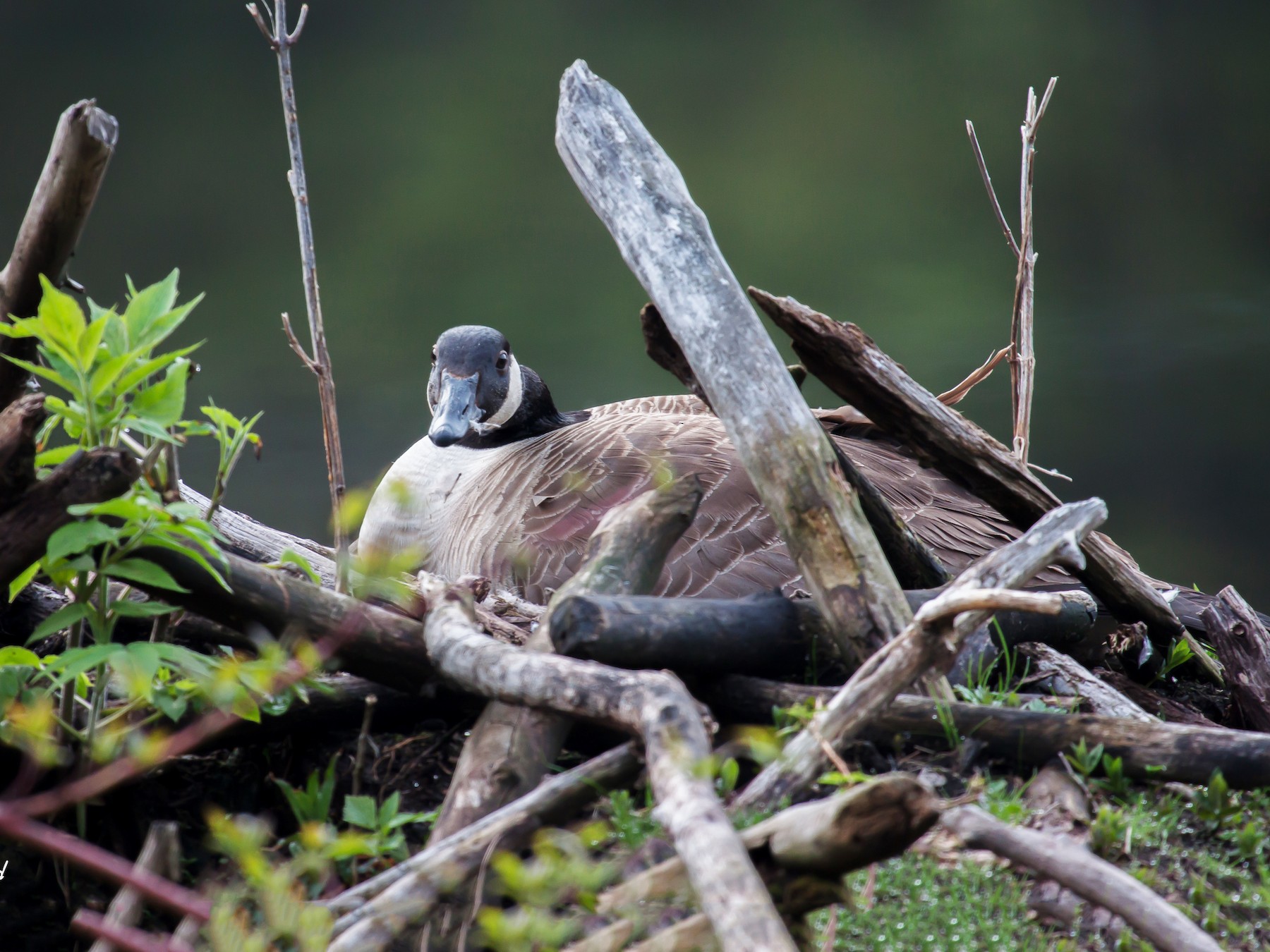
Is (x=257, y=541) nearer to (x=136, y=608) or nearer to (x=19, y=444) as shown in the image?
(x=136, y=608)

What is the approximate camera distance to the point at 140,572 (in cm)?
133

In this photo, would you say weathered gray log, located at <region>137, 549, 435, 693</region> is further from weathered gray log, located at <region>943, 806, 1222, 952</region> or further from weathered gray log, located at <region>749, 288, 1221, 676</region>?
weathered gray log, located at <region>749, 288, 1221, 676</region>

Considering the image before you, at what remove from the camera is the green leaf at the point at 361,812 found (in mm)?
1387

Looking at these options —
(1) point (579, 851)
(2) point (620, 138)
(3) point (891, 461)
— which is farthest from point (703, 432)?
(1) point (579, 851)

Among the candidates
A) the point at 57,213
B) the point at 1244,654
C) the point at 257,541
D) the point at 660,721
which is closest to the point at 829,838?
the point at 660,721

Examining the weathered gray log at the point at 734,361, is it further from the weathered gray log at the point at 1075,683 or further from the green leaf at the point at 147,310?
the green leaf at the point at 147,310

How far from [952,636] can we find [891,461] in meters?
1.31

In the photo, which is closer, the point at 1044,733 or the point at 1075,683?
the point at 1044,733

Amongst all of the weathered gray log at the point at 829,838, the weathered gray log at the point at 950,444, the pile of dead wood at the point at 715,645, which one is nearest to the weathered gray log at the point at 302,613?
the pile of dead wood at the point at 715,645

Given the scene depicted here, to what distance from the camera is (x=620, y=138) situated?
6.70ft

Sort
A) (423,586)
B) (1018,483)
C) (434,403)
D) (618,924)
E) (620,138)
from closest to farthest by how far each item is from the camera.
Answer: (618,924), (423,586), (620,138), (1018,483), (434,403)

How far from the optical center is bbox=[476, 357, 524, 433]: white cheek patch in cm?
322

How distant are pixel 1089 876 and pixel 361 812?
898 mm

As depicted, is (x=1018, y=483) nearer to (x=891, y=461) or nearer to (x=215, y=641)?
(x=891, y=461)
